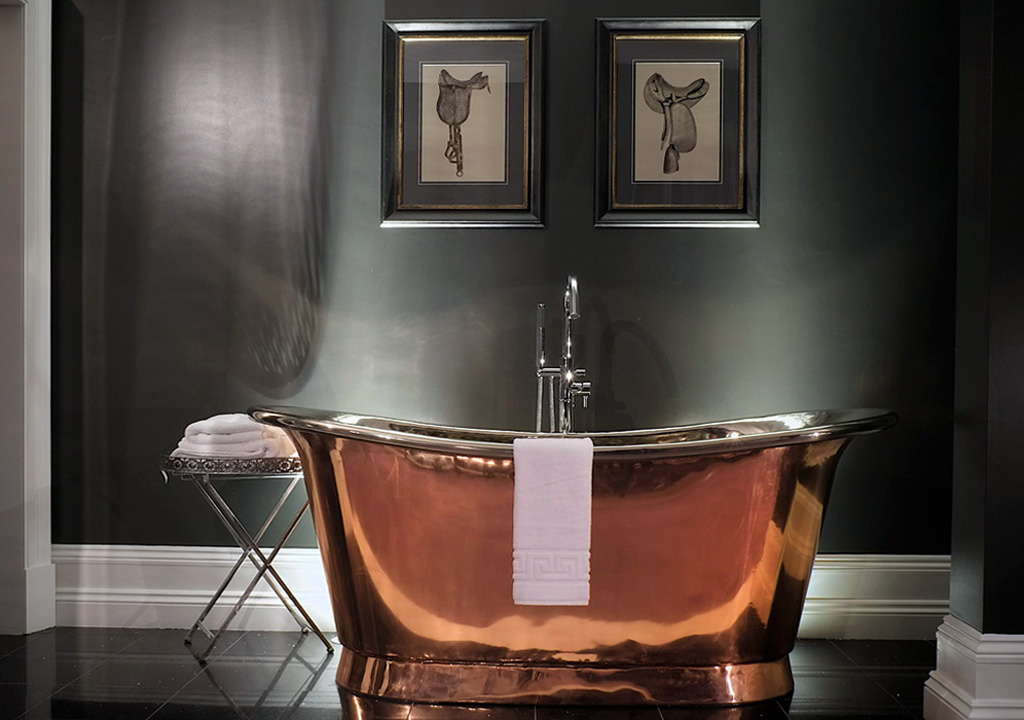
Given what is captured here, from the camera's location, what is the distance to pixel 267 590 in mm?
3271

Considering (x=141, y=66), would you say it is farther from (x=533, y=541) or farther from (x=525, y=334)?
(x=533, y=541)

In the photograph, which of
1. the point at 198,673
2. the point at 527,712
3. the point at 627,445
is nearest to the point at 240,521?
the point at 198,673

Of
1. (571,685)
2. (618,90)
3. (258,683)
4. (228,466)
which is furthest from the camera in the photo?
(618,90)

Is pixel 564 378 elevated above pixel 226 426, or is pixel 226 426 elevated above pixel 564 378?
pixel 564 378

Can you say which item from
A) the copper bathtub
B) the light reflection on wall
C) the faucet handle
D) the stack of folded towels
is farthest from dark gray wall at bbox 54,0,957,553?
the copper bathtub

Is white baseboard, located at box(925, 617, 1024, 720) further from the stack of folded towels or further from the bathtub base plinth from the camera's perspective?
the stack of folded towels

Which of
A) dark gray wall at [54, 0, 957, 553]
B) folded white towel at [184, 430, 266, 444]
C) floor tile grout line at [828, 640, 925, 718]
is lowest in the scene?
floor tile grout line at [828, 640, 925, 718]

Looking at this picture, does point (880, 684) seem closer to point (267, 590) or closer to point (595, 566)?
point (595, 566)

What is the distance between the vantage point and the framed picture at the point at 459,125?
3.26m

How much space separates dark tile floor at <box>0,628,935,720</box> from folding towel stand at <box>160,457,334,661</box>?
9 centimetres

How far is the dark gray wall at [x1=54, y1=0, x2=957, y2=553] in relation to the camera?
3246mm

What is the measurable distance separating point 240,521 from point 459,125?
5.05 ft

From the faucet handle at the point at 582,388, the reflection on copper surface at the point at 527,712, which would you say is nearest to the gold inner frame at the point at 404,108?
A: the faucet handle at the point at 582,388

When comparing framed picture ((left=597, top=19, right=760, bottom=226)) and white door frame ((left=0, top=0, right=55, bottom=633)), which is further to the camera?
framed picture ((left=597, top=19, right=760, bottom=226))
